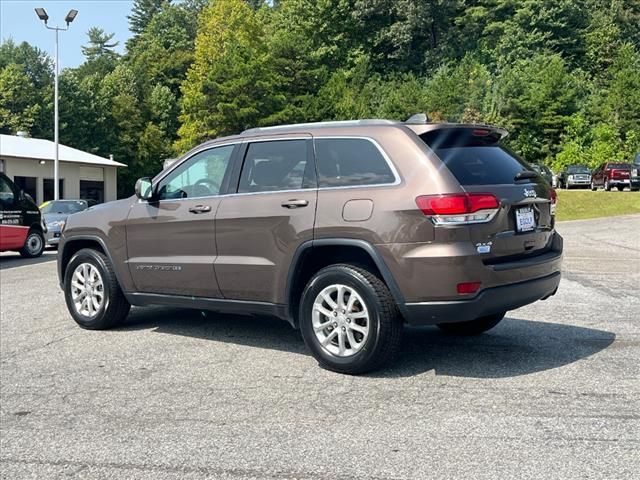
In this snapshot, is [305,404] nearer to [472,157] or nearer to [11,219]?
[472,157]

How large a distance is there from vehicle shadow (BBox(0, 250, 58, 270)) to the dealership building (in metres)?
20.1

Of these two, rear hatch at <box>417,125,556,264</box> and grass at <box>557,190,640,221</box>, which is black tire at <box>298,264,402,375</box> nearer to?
rear hatch at <box>417,125,556,264</box>

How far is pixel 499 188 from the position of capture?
504 cm

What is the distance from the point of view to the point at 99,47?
121m

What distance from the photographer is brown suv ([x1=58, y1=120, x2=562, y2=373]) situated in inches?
188

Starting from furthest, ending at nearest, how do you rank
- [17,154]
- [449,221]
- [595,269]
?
[17,154] → [595,269] → [449,221]

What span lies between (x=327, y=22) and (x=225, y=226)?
262ft

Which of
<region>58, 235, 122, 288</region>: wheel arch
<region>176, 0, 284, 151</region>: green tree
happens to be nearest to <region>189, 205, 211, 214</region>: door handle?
<region>58, 235, 122, 288</region>: wheel arch

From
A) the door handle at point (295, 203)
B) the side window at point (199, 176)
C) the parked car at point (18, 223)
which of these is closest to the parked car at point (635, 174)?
the parked car at point (18, 223)

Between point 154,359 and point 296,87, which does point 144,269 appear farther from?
point 296,87

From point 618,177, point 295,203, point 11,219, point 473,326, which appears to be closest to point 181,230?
point 295,203

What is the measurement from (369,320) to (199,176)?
230cm

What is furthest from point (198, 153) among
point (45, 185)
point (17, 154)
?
point (45, 185)

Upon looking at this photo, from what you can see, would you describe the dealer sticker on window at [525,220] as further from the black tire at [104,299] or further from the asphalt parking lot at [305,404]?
the black tire at [104,299]
